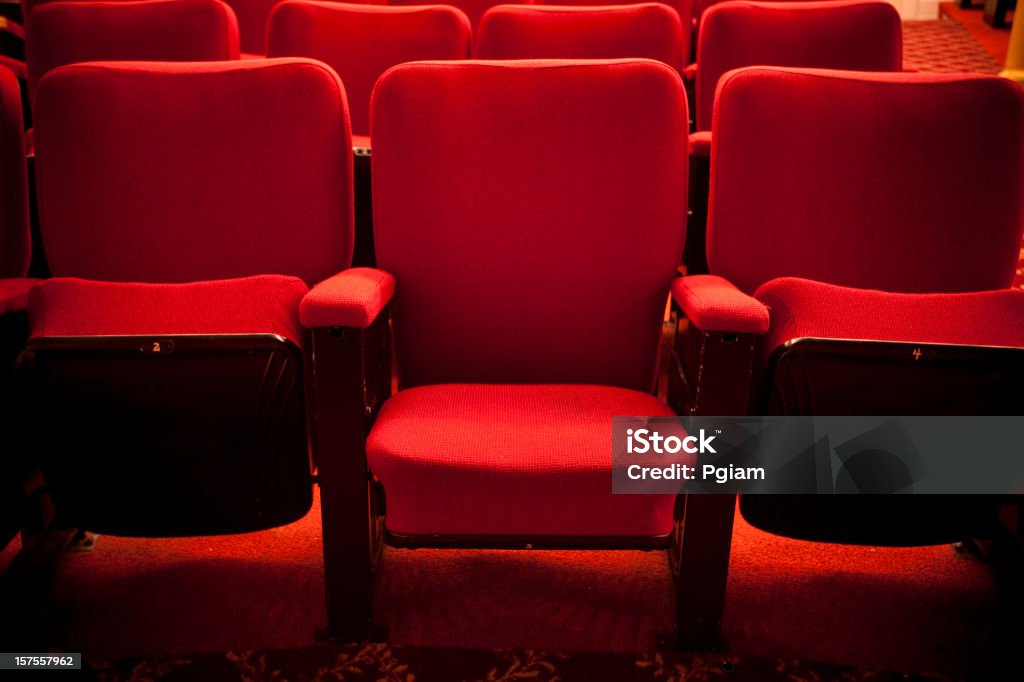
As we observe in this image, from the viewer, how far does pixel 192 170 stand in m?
1.12

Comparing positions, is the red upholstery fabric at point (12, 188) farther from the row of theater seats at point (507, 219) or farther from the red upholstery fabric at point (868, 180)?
the red upholstery fabric at point (868, 180)

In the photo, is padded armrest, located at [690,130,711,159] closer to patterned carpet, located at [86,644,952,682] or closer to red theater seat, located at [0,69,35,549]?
patterned carpet, located at [86,644,952,682]

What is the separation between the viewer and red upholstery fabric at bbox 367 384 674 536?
2.84 ft

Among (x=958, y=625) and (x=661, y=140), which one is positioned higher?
Result: (x=661, y=140)

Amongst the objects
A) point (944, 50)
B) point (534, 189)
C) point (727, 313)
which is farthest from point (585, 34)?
point (944, 50)

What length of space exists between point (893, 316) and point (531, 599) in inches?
25.2

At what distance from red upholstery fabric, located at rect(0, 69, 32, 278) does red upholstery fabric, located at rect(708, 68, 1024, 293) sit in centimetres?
108

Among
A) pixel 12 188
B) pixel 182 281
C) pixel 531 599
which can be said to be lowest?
pixel 531 599

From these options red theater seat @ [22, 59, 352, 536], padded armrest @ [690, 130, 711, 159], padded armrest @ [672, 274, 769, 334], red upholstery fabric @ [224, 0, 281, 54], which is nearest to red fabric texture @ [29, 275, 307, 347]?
red theater seat @ [22, 59, 352, 536]

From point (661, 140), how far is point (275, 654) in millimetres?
914

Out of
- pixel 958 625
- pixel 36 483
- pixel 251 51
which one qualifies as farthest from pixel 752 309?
pixel 251 51

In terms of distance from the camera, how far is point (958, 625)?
3.45 feet

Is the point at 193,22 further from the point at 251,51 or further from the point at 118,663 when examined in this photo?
the point at 118,663

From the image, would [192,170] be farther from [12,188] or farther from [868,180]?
[868,180]
